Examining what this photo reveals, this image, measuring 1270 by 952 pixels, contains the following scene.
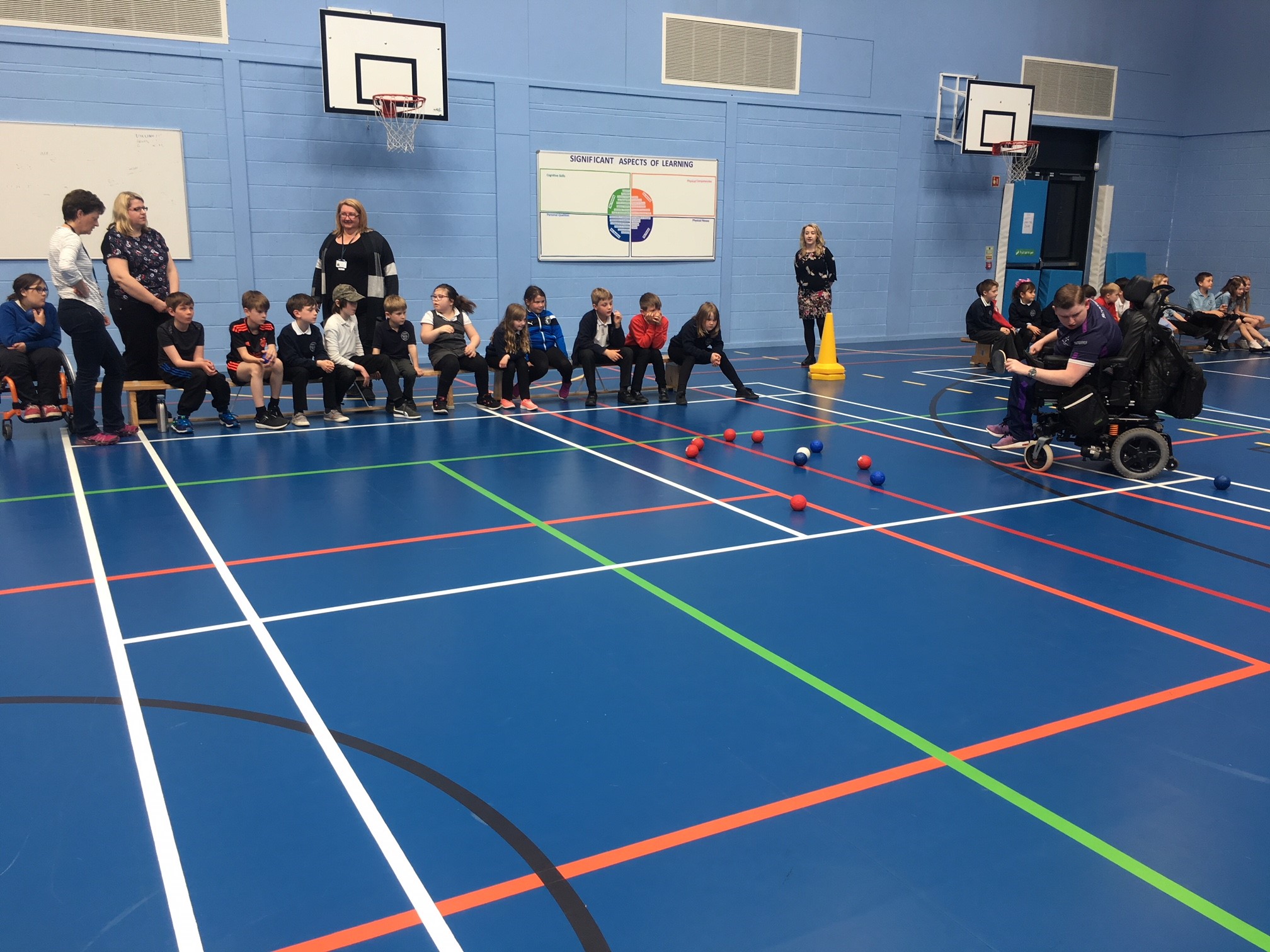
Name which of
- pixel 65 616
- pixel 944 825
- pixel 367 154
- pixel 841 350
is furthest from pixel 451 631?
pixel 841 350

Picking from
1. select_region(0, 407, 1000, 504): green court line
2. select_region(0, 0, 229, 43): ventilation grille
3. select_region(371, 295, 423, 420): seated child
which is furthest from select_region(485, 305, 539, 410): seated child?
select_region(0, 0, 229, 43): ventilation grille

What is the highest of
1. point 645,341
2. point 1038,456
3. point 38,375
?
point 645,341

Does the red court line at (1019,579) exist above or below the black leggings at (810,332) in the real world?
below

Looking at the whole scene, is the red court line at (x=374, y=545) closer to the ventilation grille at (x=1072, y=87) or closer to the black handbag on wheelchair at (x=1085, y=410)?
the black handbag on wheelchair at (x=1085, y=410)

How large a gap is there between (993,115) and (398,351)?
10.7 metres

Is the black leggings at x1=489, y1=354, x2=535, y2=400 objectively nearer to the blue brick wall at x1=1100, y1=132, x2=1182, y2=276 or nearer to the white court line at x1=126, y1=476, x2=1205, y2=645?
the white court line at x1=126, y1=476, x2=1205, y2=645

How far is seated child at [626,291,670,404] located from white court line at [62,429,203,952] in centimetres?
537

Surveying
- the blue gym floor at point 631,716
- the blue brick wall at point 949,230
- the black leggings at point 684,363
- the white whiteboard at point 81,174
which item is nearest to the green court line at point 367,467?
the blue gym floor at point 631,716

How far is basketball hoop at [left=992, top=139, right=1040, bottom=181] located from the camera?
582 inches

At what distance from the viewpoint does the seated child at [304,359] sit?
788 centimetres

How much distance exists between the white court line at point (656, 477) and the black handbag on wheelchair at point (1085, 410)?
7.91 ft

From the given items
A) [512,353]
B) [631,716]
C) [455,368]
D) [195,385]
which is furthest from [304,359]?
[631,716]

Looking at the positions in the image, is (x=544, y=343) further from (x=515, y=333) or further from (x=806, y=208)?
(x=806, y=208)

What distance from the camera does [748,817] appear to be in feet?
8.44
